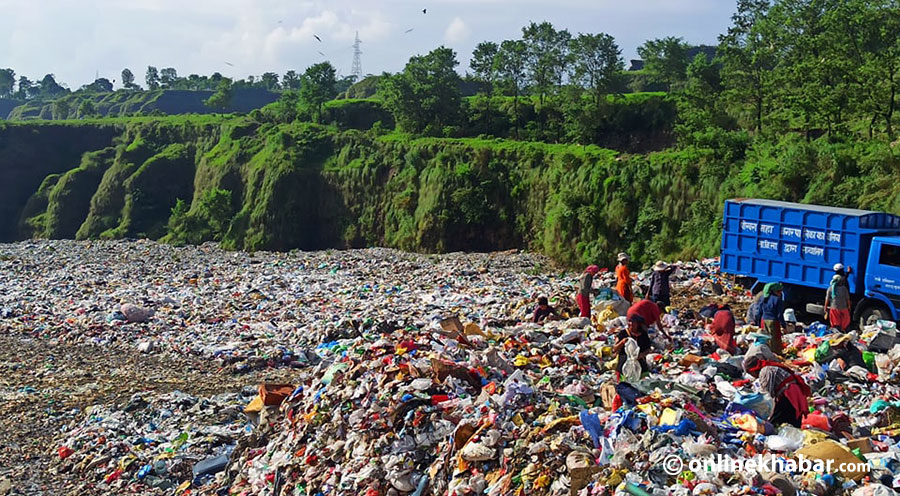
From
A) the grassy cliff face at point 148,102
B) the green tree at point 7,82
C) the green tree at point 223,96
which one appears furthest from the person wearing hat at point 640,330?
the green tree at point 7,82

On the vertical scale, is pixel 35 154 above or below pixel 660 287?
above

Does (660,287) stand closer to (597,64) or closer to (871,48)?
(871,48)

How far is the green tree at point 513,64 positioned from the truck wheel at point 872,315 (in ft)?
81.0

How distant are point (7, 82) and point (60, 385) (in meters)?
113

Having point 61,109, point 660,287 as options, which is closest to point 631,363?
point 660,287

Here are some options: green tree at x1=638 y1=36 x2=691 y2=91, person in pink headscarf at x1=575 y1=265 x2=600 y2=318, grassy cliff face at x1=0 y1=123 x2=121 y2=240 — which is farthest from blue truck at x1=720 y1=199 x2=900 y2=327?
grassy cliff face at x1=0 y1=123 x2=121 y2=240

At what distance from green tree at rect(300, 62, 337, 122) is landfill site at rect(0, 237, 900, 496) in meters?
24.4

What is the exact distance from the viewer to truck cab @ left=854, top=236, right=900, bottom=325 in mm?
11930

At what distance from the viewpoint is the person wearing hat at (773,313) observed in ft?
34.1

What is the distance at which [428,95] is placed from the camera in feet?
115

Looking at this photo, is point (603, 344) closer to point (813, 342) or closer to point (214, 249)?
point (813, 342)

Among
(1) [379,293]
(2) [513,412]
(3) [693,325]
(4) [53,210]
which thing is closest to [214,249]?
(4) [53,210]

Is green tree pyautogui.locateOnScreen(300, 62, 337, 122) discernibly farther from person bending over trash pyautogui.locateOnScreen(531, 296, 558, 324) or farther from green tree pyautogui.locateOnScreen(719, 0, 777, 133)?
person bending over trash pyautogui.locateOnScreen(531, 296, 558, 324)

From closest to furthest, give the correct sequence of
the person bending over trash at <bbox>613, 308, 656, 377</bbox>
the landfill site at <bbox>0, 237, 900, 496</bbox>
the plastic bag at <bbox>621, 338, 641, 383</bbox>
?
1. the landfill site at <bbox>0, 237, 900, 496</bbox>
2. the plastic bag at <bbox>621, 338, 641, 383</bbox>
3. the person bending over trash at <bbox>613, 308, 656, 377</bbox>
